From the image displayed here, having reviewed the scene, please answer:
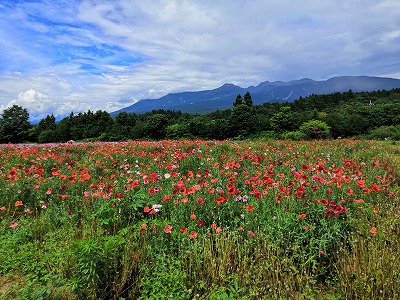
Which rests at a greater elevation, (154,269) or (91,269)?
(91,269)

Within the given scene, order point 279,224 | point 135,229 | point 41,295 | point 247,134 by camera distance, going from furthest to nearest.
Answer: point 247,134
point 135,229
point 279,224
point 41,295

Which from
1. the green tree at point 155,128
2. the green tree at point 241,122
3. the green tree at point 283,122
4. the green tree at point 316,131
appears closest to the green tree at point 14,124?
the green tree at point 155,128

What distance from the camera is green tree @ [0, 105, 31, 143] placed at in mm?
40656

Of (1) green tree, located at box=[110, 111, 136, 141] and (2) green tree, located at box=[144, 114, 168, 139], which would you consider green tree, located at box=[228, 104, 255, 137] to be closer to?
(2) green tree, located at box=[144, 114, 168, 139]

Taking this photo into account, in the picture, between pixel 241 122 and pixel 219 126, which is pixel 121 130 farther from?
pixel 241 122

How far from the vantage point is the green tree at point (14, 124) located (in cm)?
4066

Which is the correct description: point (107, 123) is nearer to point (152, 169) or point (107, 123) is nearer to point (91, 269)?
point (152, 169)

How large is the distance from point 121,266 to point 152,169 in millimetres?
3652

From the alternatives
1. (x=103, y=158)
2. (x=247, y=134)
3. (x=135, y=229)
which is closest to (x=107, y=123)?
(x=247, y=134)

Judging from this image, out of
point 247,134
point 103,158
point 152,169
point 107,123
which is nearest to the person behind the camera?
point 152,169

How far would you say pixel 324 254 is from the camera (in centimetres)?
290

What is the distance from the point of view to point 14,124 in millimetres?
41500

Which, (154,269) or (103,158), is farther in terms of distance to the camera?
(103,158)

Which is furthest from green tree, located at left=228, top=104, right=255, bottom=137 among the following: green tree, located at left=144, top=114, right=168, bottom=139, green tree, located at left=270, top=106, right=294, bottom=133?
green tree, located at left=144, top=114, right=168, bottom=139
